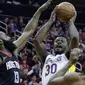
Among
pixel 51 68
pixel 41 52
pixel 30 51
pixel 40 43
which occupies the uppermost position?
pixel 40 43

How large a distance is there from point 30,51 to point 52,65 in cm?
713

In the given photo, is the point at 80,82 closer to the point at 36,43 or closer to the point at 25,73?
the point at 36,43

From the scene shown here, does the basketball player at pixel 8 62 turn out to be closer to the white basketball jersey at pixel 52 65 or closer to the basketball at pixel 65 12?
the white basketball jersey at pixel 52 65

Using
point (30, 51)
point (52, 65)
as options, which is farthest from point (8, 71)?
point (30, 51)

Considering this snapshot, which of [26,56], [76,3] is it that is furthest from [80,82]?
[76,3]

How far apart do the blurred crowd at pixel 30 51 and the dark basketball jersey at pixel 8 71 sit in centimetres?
323

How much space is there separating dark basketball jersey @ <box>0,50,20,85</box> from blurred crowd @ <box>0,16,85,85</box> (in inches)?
127

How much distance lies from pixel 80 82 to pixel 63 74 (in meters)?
0.39

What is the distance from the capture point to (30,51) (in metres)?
12.6

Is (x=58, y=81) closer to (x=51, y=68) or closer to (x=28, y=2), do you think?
(x=51, y=68)

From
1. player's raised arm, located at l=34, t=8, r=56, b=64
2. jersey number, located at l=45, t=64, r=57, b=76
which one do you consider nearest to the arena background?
player's raised arm, located at l=34, t=8, r=56, b=64

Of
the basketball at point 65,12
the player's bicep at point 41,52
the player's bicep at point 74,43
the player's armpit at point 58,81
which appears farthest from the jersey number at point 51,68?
the player's armpit at point 58,81

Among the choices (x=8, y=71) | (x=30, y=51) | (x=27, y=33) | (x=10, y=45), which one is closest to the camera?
(x=8, y=71)

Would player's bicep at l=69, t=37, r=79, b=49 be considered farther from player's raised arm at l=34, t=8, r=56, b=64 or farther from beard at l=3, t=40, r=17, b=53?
beard at l=3, t=40, r=17, b=53
